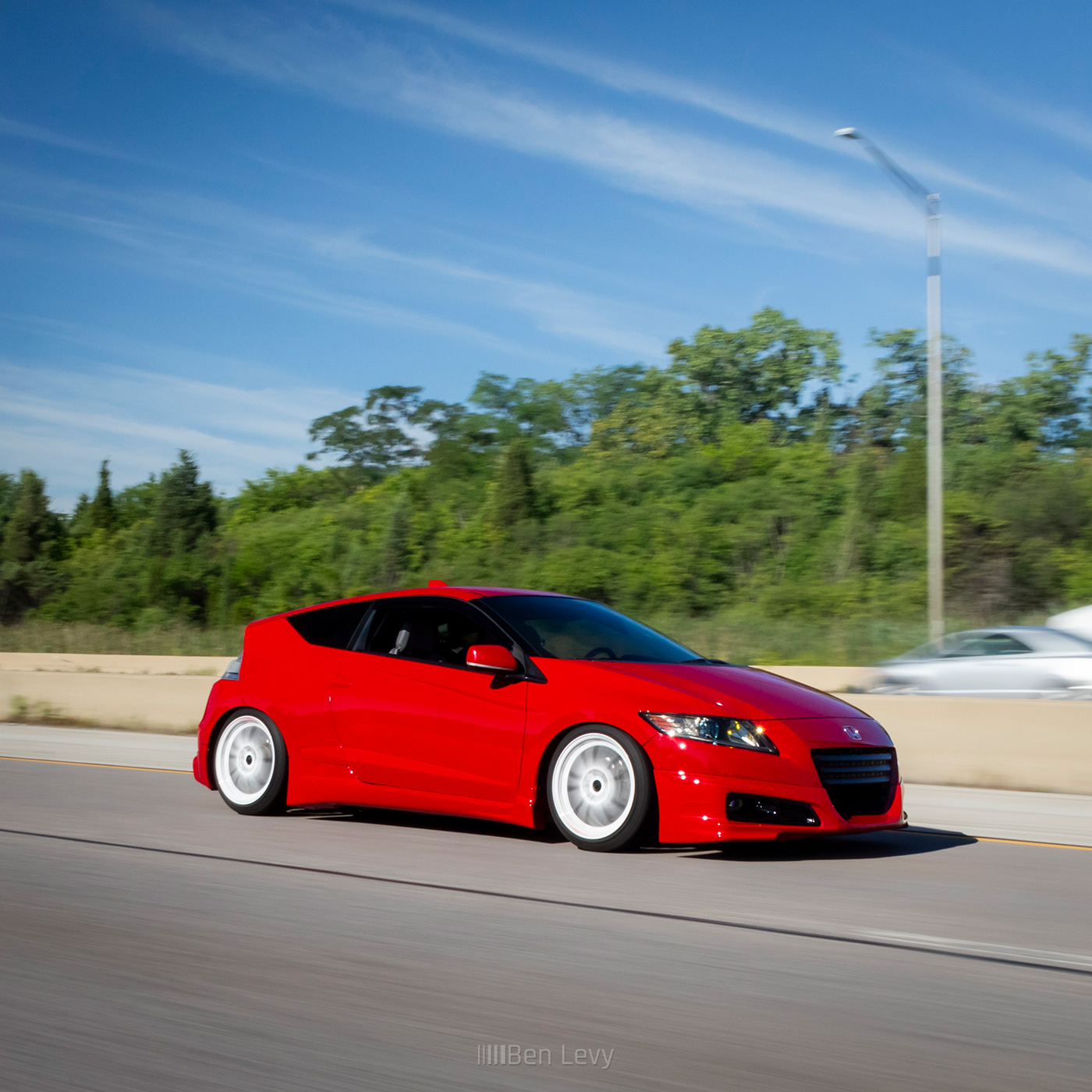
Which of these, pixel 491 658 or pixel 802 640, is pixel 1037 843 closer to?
pixel 491 658

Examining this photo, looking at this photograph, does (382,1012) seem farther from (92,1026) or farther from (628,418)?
(628,418)

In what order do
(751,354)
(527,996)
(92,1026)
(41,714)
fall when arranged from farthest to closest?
(751,354)
(41,714)
(527,996)
(92,1026)

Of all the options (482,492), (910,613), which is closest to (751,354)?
(482,492)

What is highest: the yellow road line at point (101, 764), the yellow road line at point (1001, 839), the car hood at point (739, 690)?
the car hood at point (739, 690)

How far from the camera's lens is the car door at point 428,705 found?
7688mm

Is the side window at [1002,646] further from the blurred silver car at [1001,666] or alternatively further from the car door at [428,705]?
the car door at [428,705]

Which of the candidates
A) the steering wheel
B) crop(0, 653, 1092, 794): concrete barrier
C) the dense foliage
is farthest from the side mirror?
the dense foliage

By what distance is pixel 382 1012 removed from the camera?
4469 millimetres

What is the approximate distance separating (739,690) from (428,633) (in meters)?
1.99

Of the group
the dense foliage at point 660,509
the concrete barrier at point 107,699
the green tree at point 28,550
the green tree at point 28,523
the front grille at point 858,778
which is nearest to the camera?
the front grille at point 858,778

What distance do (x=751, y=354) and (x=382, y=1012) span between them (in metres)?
60.0

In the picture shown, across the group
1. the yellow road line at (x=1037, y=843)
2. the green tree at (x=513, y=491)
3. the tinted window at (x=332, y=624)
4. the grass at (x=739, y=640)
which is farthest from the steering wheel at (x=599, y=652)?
the green tree at (x=513, y=491)

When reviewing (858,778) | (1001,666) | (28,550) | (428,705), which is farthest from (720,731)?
(28,550)

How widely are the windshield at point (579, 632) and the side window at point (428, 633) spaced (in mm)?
147
